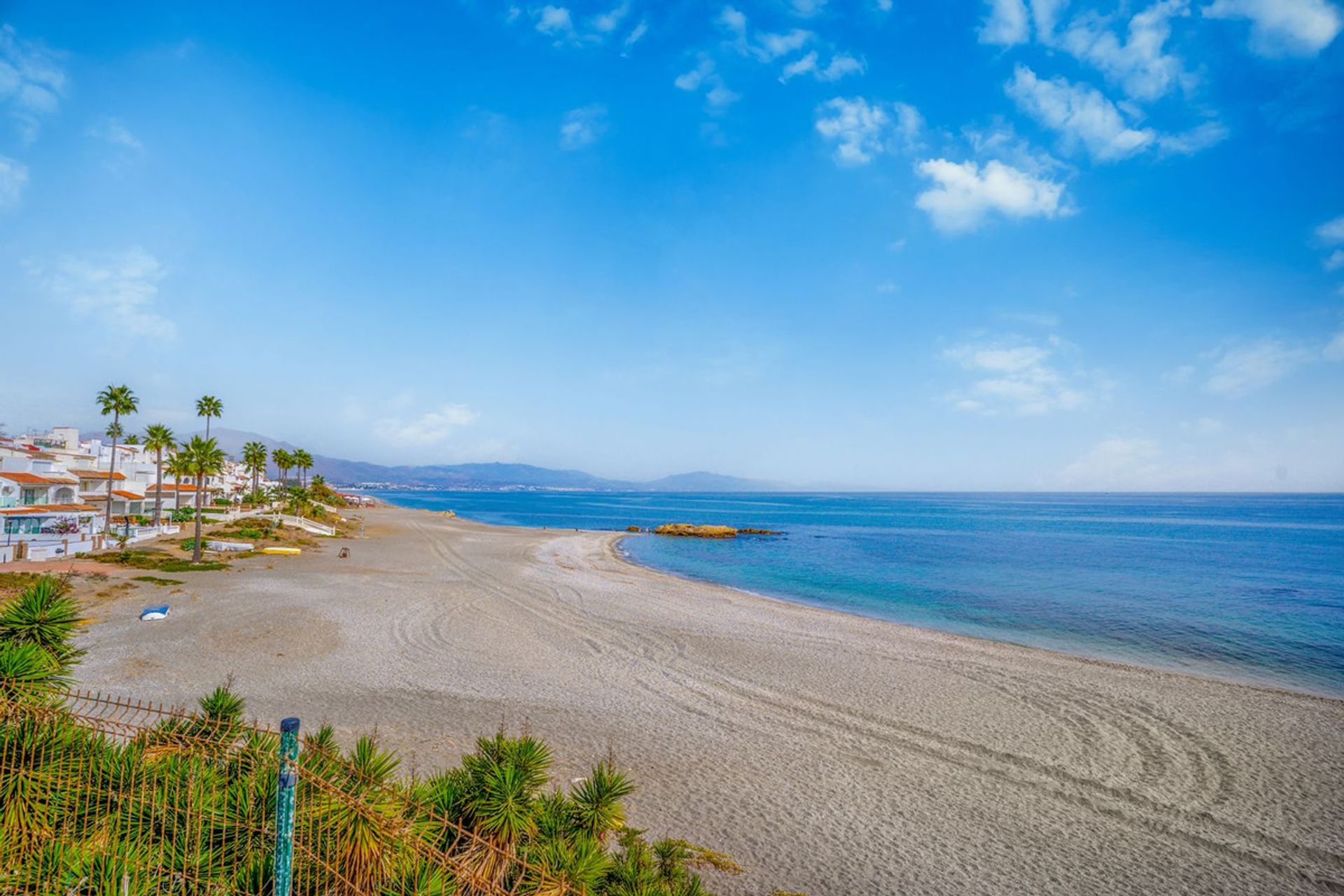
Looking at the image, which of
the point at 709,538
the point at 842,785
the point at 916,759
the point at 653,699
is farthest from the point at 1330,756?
the point at 709,538

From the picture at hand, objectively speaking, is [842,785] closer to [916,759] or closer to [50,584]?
[916,759]

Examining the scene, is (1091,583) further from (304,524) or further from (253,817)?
(304,524)

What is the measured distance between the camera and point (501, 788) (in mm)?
5535

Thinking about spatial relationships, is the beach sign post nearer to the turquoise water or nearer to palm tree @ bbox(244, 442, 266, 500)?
the turquoise water

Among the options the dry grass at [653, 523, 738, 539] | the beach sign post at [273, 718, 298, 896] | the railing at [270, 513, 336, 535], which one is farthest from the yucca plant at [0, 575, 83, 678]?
the dry grass at [653, 523, 738, 539]

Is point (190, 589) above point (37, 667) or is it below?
below

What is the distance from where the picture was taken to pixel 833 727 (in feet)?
46.2

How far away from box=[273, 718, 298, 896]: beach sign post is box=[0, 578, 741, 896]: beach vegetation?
0.63 m

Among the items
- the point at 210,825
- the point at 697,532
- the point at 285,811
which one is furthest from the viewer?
the point at 697,532

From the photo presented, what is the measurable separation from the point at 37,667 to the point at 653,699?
12.1 m

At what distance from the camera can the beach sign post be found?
3904mm

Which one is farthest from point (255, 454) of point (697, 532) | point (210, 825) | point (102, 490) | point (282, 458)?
point (210, 825)

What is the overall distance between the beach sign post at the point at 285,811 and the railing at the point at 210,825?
0.01m

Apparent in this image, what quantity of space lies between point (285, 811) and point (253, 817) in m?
1.27
